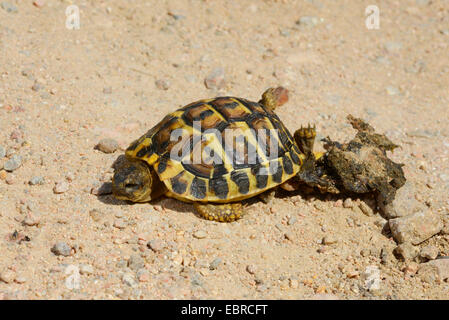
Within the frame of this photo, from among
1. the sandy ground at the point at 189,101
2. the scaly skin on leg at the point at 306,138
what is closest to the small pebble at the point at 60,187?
the sandy ground at the point at 189,101

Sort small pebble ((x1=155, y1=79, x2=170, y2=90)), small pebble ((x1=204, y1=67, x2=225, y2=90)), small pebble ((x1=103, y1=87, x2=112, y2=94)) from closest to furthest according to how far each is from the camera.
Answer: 1. small pebble ((x1=103, y1=87, x2=112, y2=94))
2. small pebble ((x1=155, y1=79, x2=170, y2=90))
3. small pebble ((x1=204, y1=67, x2=225, y2=90))

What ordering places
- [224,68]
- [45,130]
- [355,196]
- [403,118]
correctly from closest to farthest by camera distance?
[355,196]
[45,130]
[403,118]
[224,68]

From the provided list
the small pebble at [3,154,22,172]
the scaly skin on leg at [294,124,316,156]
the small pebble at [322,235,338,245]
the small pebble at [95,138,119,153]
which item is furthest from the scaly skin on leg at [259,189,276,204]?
the small pebble at [3,154,22,172]

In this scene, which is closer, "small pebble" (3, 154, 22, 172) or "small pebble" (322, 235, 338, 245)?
"small pebble" (322, 235, 338, 245)

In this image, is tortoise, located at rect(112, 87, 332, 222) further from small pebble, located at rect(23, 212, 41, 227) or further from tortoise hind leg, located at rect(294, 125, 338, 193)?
small pebble, located at rect(23, 212, 41, 227)

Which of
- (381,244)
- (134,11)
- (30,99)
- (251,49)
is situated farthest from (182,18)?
(381,244)

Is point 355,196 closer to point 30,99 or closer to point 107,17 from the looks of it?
point 30,99

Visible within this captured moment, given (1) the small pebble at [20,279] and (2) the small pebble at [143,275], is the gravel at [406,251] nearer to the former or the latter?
(2) the small pebble at [143,275]
